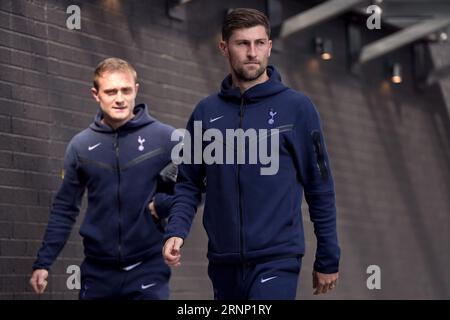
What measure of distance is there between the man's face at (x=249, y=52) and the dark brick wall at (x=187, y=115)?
2.91m

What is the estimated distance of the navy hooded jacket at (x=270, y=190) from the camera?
5758mm

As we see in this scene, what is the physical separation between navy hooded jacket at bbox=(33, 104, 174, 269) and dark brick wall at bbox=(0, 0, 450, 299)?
1.08 m

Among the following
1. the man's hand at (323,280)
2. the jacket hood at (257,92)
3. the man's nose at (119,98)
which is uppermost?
the man's nose at (119,98)

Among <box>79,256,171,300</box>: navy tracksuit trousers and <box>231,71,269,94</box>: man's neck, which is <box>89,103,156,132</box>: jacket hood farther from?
<box>231,71,269,94</box>: man's neck

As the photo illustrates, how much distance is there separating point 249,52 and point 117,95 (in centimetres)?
168

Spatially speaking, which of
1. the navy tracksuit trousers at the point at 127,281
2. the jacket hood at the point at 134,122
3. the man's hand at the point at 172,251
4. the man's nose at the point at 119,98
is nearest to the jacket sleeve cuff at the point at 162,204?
the navy tracksuit trousers at the point at 127,281

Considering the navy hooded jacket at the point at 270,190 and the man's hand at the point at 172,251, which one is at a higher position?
the navy hooded jacket at the point at 270,190

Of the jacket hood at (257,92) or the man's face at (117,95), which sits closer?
the jacket hood at (257,92)

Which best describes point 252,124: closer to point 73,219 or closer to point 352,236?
point 73,219

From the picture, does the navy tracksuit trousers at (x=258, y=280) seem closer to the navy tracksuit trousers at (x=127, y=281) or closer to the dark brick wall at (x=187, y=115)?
the navy tracksuit trousers at (x=127, y=281)

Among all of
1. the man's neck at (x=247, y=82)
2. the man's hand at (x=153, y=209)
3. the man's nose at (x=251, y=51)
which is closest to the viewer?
the man's nose at (x=251, y=51)

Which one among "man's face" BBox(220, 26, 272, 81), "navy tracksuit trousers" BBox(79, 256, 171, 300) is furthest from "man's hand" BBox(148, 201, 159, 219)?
"man's face" BBox(220, 26, 272, 81)

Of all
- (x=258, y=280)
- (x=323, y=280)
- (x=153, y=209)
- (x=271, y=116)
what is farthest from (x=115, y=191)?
(x=323, y=280)

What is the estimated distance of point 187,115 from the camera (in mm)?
10648
